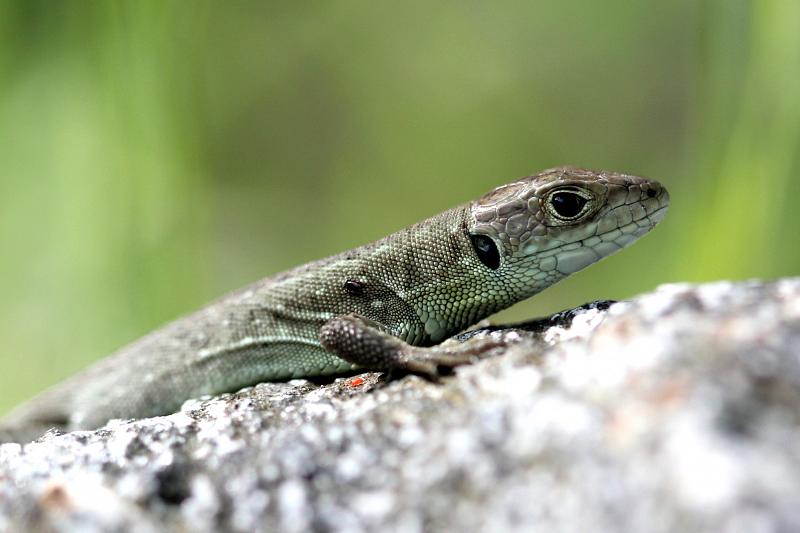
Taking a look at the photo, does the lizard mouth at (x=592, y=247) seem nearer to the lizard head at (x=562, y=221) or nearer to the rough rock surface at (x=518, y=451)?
the lizard head at (x=562, y=221)

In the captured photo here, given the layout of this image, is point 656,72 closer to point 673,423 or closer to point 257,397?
point 257,397

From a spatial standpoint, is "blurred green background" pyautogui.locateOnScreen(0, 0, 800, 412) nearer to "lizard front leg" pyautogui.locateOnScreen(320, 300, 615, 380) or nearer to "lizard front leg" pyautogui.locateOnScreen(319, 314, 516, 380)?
"lizard front leg" pyautogui.locateOnScreen(320, 300, 615, 380)

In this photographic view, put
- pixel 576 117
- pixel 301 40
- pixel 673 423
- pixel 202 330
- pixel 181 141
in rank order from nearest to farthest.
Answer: pixel 673 423
pixel 202 330
pixel 181 141
pixel 576 117
pixel 301 40

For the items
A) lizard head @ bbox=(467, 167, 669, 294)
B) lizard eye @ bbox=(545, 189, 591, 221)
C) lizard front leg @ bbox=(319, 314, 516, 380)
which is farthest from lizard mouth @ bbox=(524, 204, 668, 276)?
lizard front leg @ bbox=(319, 314, 516, 380)

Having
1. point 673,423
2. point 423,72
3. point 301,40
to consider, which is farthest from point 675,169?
point 673,423

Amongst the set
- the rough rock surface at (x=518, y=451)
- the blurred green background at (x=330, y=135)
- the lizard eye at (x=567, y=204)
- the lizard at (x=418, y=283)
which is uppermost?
the blurred green background at (x=330, y=135)

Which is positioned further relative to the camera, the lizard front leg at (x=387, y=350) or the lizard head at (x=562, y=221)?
the lizard head at (x=562, y=221)

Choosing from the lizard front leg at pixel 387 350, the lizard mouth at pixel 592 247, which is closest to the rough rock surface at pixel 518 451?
the lizard front leg at pixel 387 350

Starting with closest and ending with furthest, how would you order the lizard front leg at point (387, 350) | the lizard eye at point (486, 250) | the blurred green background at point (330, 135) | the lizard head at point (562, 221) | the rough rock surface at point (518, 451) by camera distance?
1. the rough rock surface at point (518, 451)
2. the lizard front leg at point (387, 350)
3. the lizard head at point (562, 221)
4. the lizard eye at point (486, 250)
5. the blurred green background at point (330, 135)
